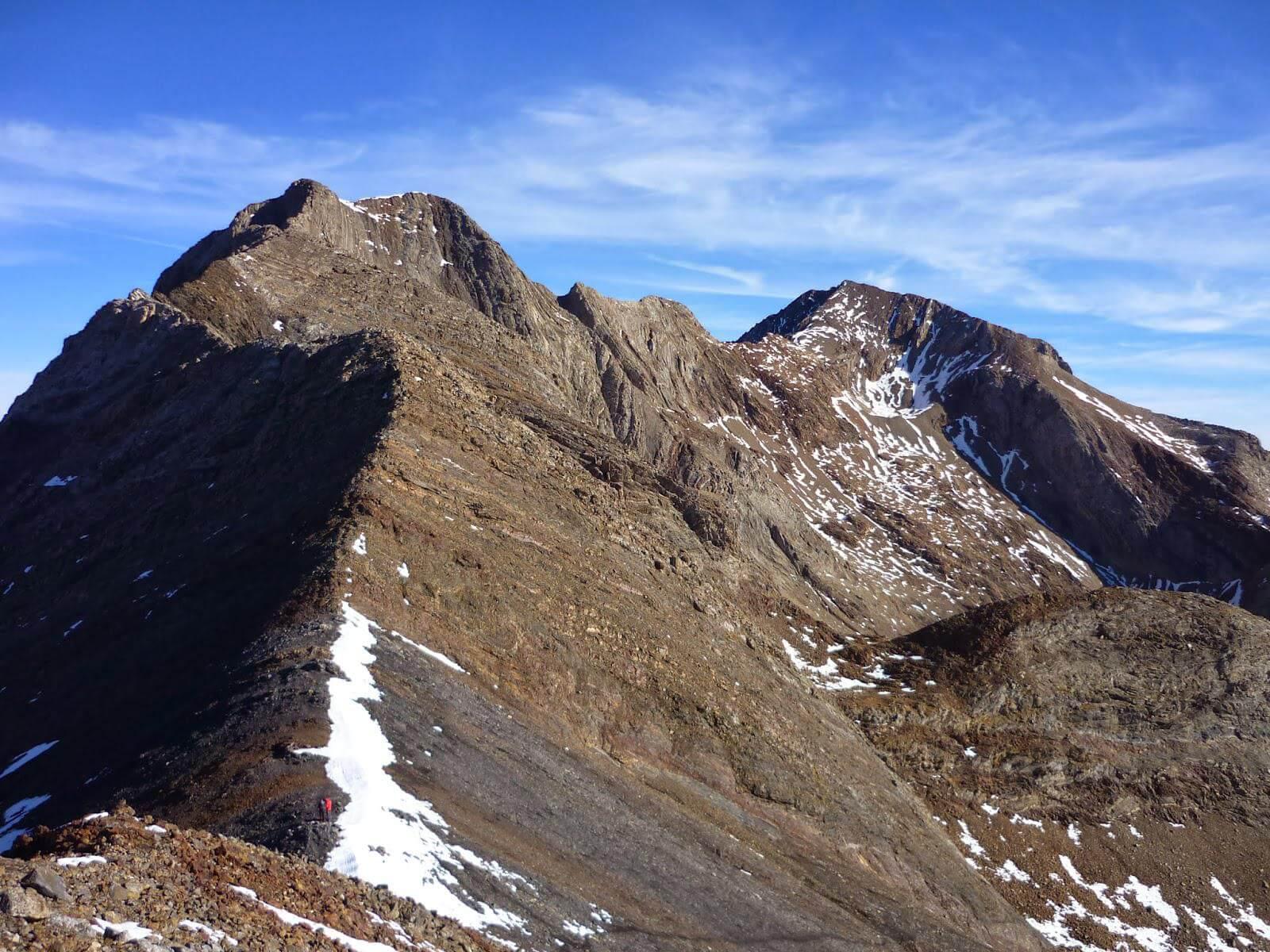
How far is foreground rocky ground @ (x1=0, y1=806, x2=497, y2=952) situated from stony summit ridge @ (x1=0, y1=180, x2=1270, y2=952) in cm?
9

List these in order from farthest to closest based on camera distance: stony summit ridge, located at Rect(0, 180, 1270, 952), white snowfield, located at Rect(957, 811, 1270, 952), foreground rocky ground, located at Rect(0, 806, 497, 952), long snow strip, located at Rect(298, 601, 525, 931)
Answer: white snowfield, located at Rect(957, 811, 1270, 952)
stony summit ridge, located at Rect(0, 180, 1270, 952)
long snow strip, located at Rect(298, 601, 525, 931)
foreground rocky ground, located at Rect(0, 806, 497, 952)

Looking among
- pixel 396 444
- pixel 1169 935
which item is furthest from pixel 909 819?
pixel 396 444

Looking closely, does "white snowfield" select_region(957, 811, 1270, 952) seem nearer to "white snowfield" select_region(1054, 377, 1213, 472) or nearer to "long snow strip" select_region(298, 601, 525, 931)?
"long snow strip" select_region(298, 601, 525, 931)

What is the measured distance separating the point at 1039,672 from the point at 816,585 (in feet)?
143

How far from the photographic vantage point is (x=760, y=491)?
114m

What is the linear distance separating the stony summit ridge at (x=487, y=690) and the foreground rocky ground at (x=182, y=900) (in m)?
0.09

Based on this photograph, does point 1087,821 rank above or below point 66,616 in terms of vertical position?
below

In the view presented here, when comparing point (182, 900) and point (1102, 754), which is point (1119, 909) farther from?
point (182, 900)

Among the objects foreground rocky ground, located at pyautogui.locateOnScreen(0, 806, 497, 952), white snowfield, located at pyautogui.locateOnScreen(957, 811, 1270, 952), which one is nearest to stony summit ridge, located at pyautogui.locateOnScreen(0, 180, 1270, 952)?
foreground rocky ground, located at pyautogui.locateOnScreen(0, 806, 497, 952)

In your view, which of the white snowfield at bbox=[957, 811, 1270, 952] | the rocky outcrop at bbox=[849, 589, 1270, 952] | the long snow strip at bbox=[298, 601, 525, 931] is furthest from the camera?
the rocky outcrop at bbox=[849, 589, 1270, 952]

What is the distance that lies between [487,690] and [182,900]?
17628 millimetres

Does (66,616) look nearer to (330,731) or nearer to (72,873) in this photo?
(330,731)

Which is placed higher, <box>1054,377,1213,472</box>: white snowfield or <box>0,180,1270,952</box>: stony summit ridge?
<box>1054,377,1213,472</box>: white snowfield

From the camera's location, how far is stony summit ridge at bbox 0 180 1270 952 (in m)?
20.8
